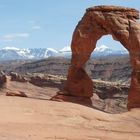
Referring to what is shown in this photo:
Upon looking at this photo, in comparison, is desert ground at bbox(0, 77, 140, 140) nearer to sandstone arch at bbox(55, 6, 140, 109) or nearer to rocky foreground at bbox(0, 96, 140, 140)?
rocky foreground at bbox(0, 96, 140, 140)

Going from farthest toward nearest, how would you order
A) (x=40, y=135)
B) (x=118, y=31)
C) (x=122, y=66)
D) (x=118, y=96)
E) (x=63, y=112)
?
(x=122, y=66) → (x=118, y=96) → (x=118, y=31) → (x=63, y=112) → (x=40, y=135)

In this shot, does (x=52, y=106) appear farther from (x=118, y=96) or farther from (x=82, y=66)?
(x=118, y=96)

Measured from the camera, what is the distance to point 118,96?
52000 mm

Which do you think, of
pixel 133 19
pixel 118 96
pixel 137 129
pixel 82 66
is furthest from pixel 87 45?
pixel 118 96

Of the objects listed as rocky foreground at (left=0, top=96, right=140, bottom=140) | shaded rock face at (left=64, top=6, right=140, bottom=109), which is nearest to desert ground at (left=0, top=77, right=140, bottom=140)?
rocky foreground at (left=0, top=96, right=140, bottom=140)

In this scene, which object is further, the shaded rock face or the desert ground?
the shaded rock face

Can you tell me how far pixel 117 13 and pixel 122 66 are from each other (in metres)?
68.6

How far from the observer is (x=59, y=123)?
1529 centimetres

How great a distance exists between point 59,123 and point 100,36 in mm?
10598

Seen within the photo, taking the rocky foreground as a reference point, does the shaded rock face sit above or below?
above

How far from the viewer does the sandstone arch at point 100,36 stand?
2328 centimetres

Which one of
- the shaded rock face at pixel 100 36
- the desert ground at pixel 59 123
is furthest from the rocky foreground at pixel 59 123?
the shaded rock face at pixel 100 36

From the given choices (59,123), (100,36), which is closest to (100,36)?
(100,36)

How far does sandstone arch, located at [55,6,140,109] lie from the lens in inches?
917
